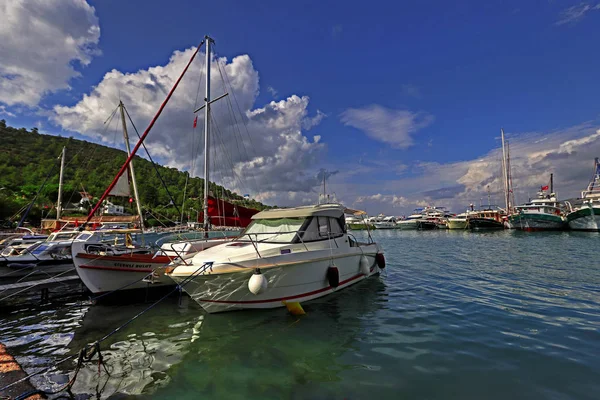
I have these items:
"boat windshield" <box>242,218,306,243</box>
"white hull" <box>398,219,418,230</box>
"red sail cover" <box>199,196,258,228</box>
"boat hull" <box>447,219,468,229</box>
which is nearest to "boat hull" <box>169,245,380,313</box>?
"boat windshield" <box>242,218,306,243</box>

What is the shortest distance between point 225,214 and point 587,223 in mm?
55488

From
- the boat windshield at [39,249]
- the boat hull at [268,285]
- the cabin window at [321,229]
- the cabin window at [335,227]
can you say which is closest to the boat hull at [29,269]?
the boat windshield at [39,249]

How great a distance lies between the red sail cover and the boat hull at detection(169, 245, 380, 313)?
20.7ft

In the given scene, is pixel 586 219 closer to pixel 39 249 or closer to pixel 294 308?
pixel 294 308

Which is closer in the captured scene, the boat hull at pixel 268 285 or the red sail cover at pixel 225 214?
the boat hull at pixel 268 285

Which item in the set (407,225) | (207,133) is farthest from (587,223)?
(207,133)

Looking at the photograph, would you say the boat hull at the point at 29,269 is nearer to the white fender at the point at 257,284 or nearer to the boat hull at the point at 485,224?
the white fender at the point at 257,284

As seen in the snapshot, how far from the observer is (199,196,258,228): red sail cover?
13.8 metres

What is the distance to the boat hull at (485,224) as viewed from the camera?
5503cm

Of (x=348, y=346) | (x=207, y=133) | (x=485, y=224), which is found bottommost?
(x=348, y=346)

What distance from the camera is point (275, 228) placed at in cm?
977

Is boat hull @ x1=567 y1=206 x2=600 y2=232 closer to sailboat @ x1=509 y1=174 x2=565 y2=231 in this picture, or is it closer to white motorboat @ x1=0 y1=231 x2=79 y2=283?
sailboat @ x1=509 y1=174 x2=565 y2=231

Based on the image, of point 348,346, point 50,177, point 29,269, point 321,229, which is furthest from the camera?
point 50,177

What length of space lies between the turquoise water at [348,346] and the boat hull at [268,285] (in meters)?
0.31
